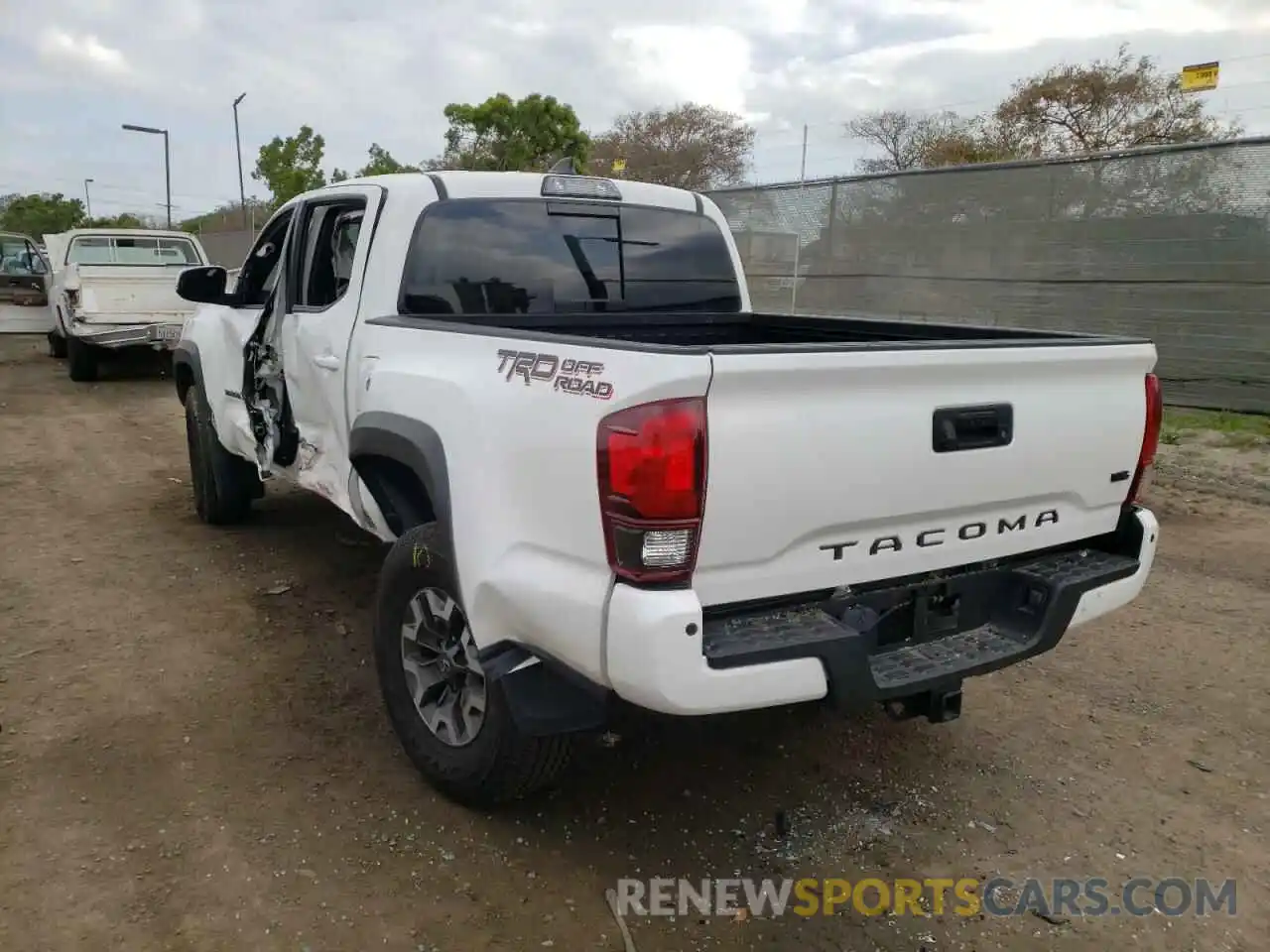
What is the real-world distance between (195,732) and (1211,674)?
13.2 ft

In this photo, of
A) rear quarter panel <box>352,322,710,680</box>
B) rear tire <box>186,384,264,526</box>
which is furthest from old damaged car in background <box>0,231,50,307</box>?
rear quarter panel <box>352,322,710,680</box>

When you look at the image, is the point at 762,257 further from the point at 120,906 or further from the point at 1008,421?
the point at 120,906

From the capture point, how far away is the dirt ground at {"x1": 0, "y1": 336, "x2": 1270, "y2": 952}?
264 centimetres

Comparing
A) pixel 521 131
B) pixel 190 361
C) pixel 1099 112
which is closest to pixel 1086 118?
pixel 1099 112

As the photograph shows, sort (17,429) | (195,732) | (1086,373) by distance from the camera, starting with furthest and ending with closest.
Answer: (17,429)
(195,732)
(1086,373)

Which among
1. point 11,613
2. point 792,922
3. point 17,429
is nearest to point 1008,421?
Answer: point 792,922

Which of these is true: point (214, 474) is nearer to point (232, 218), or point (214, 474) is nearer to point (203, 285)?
point (203, 285)

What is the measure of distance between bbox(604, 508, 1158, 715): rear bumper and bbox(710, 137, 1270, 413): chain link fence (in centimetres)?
705

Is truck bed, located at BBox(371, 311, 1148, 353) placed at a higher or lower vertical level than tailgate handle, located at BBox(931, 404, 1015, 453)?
higher

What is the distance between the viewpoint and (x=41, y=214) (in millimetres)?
56875

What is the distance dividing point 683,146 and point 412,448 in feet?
119

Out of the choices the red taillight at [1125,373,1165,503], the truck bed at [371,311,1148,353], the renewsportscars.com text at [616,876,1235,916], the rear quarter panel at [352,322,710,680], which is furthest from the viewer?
the truck bed at [371,311,1148,353]

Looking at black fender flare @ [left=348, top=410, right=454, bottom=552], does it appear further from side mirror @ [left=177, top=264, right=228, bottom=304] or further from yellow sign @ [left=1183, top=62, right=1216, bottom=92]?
yellow sign @ [left=1183, top=62, right=1216, bottom=92]

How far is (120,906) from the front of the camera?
265 cm
